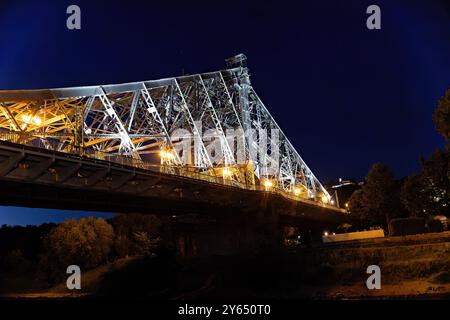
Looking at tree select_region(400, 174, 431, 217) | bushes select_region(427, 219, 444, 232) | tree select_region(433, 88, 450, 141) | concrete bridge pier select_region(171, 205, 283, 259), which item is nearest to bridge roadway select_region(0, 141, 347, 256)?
concrete bridge pier select_region(171, 205, 283, 259)

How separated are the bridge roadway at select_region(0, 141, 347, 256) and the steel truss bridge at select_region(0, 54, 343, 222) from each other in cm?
10

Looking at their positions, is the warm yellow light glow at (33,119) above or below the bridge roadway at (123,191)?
above

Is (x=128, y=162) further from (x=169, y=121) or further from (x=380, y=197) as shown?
(x=380, y=197)

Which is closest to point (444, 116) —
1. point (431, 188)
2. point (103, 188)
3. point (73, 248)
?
point (431, 188)

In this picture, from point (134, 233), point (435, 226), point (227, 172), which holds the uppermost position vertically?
point (227, 172)

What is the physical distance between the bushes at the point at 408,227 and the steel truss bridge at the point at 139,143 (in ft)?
51.2

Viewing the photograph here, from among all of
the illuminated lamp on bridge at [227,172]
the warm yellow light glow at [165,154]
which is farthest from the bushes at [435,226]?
the warm yellow light glow at [165,154]

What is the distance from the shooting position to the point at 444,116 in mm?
42406

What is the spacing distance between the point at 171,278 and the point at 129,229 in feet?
99.6

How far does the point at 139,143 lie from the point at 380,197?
144 feet

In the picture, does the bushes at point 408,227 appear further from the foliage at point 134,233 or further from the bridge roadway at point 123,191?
the foliage at point 134,233

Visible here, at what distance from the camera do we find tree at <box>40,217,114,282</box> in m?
64.5

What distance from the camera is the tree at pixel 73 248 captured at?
212 ft
